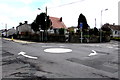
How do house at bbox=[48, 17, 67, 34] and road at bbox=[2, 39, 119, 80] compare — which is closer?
road at bbox=[2, 39, 119, 80]

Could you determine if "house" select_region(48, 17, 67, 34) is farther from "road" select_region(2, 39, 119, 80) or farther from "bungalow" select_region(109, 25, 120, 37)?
"road" select_region(2, 39, 119, 80)

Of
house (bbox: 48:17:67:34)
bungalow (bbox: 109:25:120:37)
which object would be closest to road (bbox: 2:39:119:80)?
house (bbox: 48:17:67:34)

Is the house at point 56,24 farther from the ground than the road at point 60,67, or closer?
farther from the ground

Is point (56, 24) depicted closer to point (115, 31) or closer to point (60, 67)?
point (115, 31)

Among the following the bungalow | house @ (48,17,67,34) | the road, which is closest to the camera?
the road

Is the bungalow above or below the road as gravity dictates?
above

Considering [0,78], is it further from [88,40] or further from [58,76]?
[88,40]

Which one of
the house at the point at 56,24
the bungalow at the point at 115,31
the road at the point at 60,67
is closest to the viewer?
the road at the point at 60,67

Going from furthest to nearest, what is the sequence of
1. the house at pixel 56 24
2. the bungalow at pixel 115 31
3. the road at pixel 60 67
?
the bungalow at pixel 115 31, the house at pixel 56 24, the road at pixel 60 67

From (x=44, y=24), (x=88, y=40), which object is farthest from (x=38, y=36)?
(x=88, y=40)

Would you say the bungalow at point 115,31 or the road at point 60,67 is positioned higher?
the bungalow at point 115,31

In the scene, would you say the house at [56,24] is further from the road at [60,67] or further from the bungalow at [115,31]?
the road at [60,67]

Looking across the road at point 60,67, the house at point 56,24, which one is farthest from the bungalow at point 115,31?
the road at point 60,67

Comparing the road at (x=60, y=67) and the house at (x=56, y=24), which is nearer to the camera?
the road at (x=60, y=67)
